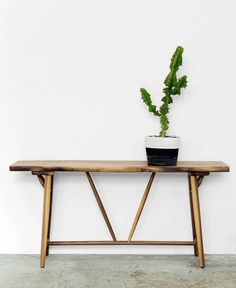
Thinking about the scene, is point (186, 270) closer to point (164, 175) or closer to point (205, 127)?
point (164, 175)

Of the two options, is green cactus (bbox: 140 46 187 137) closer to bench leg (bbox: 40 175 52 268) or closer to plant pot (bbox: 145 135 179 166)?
plant pot (bbox: 145 135 179 166)

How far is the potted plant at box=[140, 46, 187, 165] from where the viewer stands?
2471mm

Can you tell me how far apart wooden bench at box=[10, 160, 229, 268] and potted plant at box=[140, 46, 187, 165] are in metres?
0.07

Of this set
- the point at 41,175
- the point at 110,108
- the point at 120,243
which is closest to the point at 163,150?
the point at 110,108

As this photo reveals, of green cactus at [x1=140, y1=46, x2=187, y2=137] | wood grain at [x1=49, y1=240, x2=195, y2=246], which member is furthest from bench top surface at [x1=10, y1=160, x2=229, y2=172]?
wood grain at [x1=49, y1=240, x2=195, y2=246]

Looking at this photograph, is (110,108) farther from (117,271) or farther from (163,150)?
(117,271)

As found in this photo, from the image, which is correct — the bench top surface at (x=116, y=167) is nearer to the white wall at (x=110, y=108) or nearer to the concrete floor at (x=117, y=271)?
the white wall at (x=110, y=108)

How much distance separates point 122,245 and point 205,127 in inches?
41.5

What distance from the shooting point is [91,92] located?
2764 millimetres

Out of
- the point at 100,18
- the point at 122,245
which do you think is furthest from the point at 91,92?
the point at 122,245

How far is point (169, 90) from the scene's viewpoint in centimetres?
257

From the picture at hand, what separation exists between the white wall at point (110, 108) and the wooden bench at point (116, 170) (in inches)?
5.8

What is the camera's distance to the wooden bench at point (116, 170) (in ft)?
8.04

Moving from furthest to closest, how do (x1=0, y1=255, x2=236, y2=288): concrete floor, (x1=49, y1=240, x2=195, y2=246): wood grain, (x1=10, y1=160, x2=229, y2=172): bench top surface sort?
(x1=49, y1=240, x2=195, y2=246): wood grain, (x1=10, y1=160, x2=229, y2=172): bench top surface, (x1=0, y1=255, x2=236, y2=288): concrete floor
